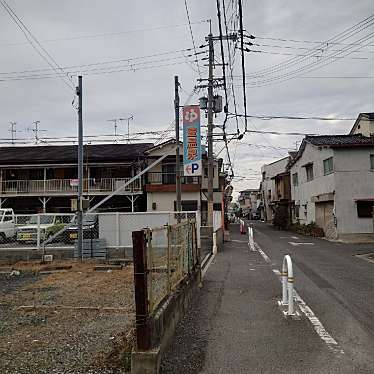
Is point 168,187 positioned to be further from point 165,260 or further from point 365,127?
point 165,260

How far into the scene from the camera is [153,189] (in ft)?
104

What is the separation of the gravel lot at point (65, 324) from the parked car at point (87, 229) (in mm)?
4235

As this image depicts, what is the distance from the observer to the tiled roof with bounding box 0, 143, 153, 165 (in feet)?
106

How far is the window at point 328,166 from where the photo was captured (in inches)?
1024

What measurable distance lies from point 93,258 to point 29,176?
842 inches

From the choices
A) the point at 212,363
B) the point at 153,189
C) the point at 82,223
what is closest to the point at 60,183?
the point at 153,189

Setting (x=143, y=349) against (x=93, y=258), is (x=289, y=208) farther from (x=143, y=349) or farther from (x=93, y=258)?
(x=143, y=349)

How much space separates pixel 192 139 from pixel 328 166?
447 inches

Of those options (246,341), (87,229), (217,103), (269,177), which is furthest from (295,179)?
(246,341)

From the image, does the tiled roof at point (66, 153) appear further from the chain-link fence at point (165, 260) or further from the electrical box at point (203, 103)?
the chain-link fence at point (165, 260)

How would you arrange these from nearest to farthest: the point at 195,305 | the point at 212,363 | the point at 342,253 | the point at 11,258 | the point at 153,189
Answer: the point at 212,363, the point at 195,305, the point at 11,258, the point at 342,253, the point at 153,189

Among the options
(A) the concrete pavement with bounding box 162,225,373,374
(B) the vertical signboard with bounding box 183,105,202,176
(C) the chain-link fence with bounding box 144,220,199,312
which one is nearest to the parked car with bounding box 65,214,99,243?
(B) the vertical signboard with bounding box 183,105,202,176

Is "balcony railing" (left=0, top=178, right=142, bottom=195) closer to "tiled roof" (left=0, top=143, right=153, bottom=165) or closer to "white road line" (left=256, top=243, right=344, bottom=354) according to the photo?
"tiled roof" (left=0, top=143, right=153, bottom=165)

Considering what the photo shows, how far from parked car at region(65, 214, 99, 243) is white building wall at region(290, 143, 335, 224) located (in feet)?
52.6
